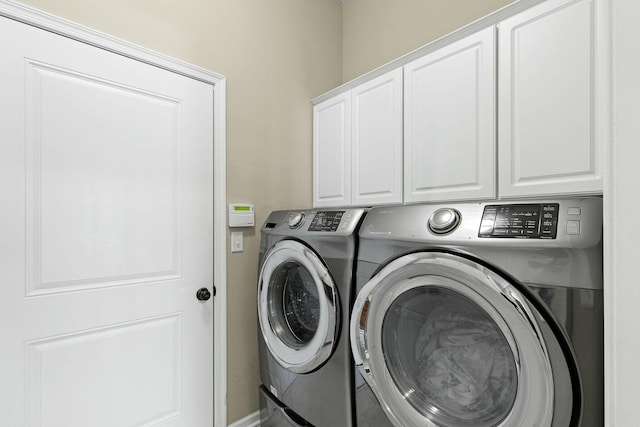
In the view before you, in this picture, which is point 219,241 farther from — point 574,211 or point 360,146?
point 574,211

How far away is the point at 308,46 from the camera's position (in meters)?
2.25

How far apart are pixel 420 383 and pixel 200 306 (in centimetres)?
118

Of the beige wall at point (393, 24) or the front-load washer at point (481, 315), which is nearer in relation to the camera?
the front-load washer at point (481, 315)

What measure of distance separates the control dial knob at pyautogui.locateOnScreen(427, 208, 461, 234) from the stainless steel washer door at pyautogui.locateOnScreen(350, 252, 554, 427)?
0.09 m

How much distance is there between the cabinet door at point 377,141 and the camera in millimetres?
1686

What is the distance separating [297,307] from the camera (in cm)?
170

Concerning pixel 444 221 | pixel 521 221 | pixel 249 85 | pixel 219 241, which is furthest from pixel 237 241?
pixel 521 221

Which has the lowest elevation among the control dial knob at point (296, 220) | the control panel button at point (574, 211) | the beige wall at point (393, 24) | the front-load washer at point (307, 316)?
the front-load washer at point (307, 316)

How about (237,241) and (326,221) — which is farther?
(237,241)

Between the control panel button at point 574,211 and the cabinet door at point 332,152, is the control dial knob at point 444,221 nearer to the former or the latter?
the control panel button at point 574,211

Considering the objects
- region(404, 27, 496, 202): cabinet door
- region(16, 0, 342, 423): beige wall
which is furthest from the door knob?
region(404, 27, 496, 202): cabinet door

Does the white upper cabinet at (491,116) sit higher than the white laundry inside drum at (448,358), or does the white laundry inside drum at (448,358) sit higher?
the white upper cabinet at (491,116)

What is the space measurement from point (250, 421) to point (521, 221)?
185cm

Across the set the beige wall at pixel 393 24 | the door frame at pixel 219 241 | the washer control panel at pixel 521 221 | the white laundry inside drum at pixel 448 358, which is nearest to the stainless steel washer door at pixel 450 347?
the white laundry inside drum at pixel 448 358
